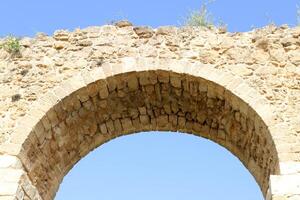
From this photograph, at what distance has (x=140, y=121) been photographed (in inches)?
303

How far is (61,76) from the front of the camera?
274 inches

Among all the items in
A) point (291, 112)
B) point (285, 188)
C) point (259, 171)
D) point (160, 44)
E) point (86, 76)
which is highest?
point (160, 44)

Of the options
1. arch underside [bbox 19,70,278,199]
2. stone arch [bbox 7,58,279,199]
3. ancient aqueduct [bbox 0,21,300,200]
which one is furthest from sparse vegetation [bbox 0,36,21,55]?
arch underside [bbox 19,70,278,199]

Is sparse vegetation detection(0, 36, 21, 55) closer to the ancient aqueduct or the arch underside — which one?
the ancient aqueduct

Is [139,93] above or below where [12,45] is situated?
below

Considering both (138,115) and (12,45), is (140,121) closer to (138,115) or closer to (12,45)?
(138,115)

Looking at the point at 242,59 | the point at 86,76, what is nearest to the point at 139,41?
the point at 86,76

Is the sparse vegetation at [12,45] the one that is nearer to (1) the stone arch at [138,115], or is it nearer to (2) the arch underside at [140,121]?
(1) the stone arch at [138,115]

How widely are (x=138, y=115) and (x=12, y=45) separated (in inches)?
84.9

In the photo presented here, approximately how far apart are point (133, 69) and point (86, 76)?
2.16ft

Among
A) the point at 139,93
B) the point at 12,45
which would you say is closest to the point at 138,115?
the point at 139,93

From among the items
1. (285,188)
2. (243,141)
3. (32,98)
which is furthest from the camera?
(243,141)

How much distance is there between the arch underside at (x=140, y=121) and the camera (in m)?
6.75

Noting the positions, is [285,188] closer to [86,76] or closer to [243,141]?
[243,141]
